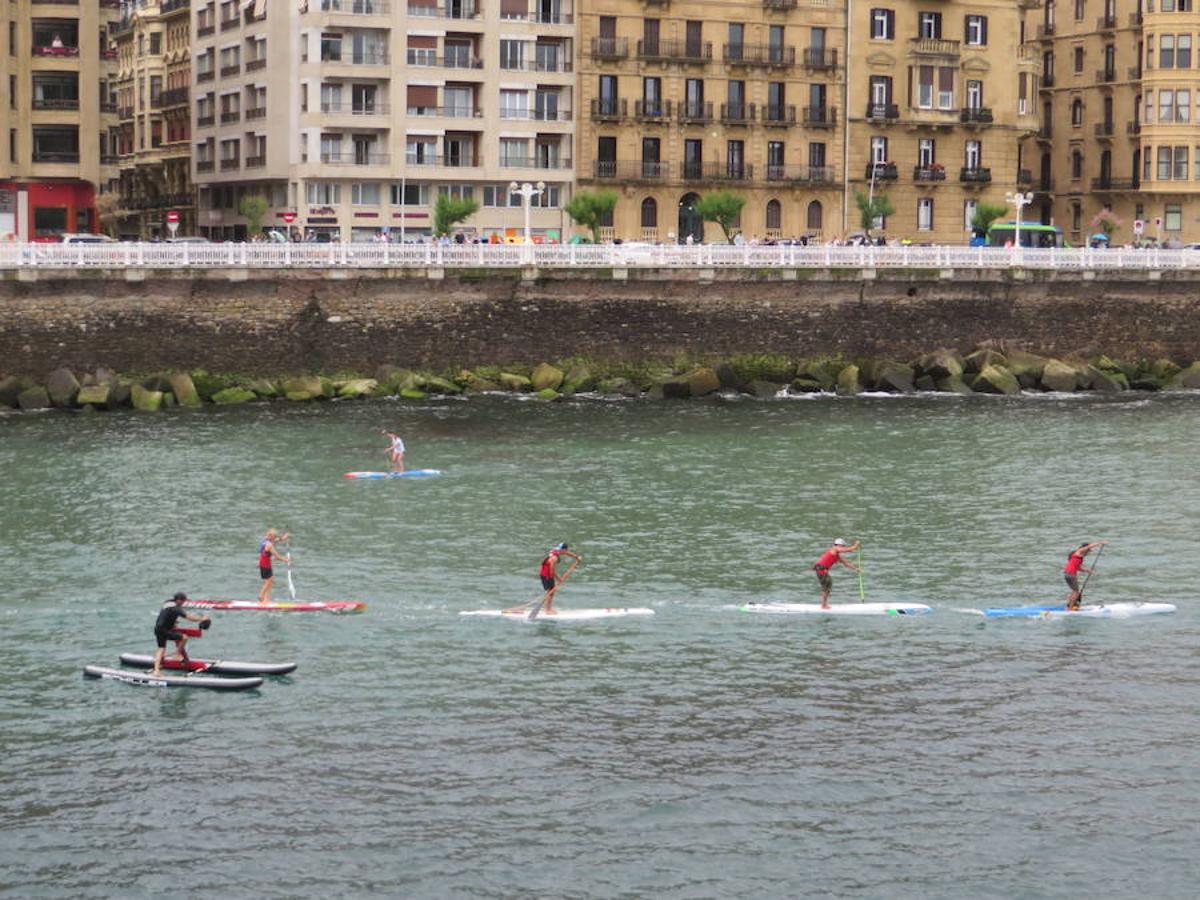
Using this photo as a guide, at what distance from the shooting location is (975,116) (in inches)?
4257

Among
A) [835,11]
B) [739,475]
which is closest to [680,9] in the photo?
[835,11]

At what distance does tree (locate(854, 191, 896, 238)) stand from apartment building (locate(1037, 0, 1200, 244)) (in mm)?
16270

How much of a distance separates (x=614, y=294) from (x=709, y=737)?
48.7 metres

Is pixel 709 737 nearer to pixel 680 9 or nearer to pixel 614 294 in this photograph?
pixel 614 294

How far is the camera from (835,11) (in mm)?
105000

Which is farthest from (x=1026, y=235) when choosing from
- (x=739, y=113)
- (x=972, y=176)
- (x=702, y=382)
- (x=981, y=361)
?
(x=702, y=382)

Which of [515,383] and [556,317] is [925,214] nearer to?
[556,317]

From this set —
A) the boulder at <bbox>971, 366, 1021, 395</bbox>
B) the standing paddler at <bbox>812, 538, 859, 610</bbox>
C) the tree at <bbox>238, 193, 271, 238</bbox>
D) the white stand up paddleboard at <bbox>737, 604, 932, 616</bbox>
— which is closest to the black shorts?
the standing paddler at <bbox>812, 538, 859, 610</bbox>

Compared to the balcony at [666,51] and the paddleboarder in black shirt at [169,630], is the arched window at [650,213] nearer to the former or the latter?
the balcony at [666,51]

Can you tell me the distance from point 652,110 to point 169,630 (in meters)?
69.0

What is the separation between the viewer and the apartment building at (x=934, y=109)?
106125 millimetres

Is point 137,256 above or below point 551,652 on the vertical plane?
above

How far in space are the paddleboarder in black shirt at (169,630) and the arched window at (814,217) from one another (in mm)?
72406

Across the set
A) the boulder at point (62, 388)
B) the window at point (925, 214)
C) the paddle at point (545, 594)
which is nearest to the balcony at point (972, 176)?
the window at point (925, 214)
